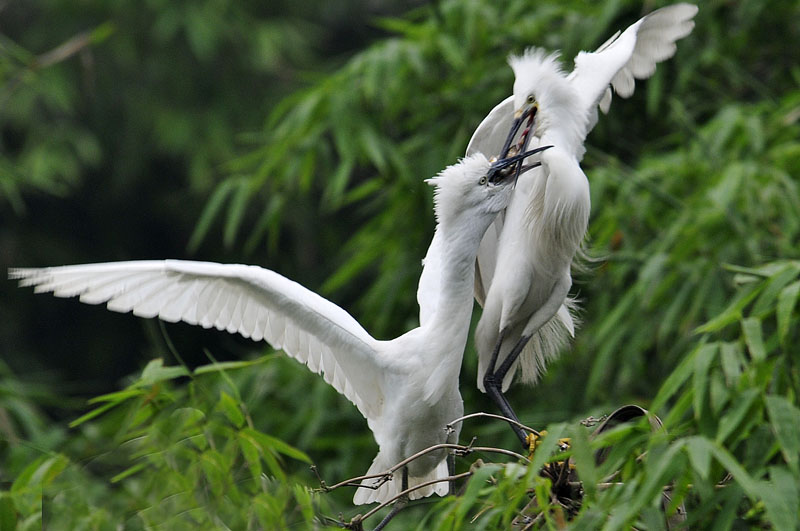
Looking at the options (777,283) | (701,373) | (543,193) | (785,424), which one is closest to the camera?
(785,424)

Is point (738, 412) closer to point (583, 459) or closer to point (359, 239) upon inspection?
point (583, 459)

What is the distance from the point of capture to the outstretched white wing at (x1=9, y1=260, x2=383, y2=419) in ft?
4.80

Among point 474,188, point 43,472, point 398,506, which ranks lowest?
point 398,506

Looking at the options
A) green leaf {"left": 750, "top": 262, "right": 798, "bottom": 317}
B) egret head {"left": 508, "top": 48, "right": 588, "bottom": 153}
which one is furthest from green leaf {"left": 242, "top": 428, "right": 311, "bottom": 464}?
green leaf {"left": 750, "top": 262, "right": 798, "bottom": 317}

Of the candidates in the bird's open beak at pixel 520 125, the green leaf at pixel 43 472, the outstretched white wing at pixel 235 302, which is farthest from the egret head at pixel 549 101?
the green leaf at pixel 43 472

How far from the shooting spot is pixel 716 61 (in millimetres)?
2980

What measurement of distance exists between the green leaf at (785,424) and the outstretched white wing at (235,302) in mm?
595

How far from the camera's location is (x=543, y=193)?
5.73ft

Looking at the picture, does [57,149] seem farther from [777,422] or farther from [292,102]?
[777,422]

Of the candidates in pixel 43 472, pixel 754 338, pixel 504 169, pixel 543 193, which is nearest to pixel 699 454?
pixel 754 338

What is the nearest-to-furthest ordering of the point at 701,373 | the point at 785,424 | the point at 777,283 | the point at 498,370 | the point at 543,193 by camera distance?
the point at 785,424, the point at 701,373, the point at 777,283, the point at 543,193, the point at 498,370

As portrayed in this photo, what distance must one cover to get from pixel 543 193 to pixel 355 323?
0.44m

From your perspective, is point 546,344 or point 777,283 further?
point 546,344

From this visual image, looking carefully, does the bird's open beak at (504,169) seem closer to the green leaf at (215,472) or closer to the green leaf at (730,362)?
the green leaf at (730,362)
